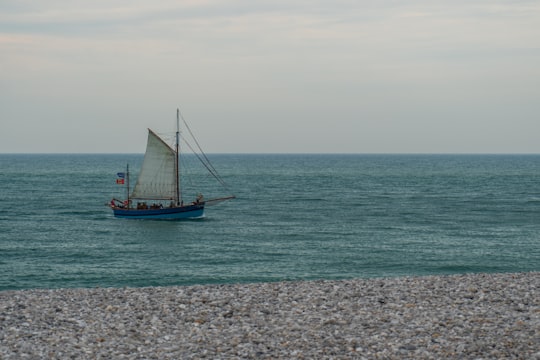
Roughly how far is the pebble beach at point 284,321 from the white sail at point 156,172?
5833 cm

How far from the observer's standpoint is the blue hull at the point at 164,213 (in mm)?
75375

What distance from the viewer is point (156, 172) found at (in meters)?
76.1

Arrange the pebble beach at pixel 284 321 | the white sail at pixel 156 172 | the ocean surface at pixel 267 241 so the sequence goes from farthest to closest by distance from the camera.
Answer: the white sail at pixel 156 172 → the ocean surface at pixel 267 241 → the pebble beach at pixel 284 321

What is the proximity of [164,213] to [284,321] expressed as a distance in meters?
61.9

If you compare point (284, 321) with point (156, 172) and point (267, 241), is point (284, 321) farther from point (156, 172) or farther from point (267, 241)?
point (156, 172)

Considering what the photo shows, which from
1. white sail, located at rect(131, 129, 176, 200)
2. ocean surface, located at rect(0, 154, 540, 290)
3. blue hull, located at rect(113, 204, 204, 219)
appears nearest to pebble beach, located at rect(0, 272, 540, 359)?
ocean surface, located at rect(0, 154, 540, 290)

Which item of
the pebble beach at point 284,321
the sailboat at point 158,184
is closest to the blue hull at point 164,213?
the sailboat at point 158,184

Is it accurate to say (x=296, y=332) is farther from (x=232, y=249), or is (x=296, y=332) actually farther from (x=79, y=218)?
(x=79, y=218)

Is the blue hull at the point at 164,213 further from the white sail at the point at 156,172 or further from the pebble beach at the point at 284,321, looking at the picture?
the pebble beach at the point at 284,321

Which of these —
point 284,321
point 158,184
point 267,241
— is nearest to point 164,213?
point 158,184

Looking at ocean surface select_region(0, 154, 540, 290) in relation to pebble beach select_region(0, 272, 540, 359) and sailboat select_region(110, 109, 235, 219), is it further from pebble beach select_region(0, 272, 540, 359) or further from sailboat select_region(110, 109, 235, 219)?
pebble beach select_region(0, 272, 540, 359)

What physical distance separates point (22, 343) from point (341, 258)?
33811 millimetres

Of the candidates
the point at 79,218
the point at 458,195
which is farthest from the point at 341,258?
the point at 458,195

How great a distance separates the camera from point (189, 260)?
46.4 metres
